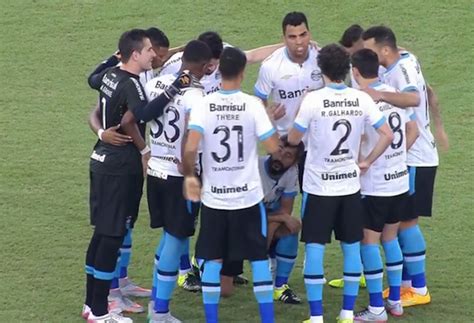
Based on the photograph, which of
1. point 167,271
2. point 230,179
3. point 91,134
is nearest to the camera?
point 230,179

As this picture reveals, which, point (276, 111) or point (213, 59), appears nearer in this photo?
point (276, 111)

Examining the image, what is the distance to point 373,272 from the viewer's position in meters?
7.48

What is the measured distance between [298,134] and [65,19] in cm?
844

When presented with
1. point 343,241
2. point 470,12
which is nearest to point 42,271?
point 343,241

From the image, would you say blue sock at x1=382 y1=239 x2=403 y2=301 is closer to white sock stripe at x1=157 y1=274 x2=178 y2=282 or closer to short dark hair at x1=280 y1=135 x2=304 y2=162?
short dark hair at x1=280 y1=135 x2=304 y2=162

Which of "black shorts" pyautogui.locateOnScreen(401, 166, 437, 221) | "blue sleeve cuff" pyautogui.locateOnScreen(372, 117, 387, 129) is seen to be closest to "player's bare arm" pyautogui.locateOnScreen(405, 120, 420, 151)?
"black shorts" pyautogui.locateOnScreen(401, 166, 437, 221)

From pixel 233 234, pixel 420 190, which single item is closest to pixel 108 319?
pixel 233 234

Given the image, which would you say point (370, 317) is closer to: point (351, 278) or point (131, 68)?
point (351, 278)

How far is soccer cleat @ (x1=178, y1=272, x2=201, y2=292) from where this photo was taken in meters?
8.30

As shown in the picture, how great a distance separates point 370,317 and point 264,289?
99 centimetres

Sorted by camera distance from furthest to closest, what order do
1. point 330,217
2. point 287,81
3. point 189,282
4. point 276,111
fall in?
point 189,282, point 287,81, point 276,111, point 330,217

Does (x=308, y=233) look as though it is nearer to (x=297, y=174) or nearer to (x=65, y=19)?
(x=297, y=174)

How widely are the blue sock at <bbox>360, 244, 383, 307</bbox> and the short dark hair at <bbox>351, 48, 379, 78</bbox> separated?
125 centimetres

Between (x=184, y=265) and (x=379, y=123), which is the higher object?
(x=379, y=123)
